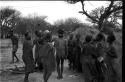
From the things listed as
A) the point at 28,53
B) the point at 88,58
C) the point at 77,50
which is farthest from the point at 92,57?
the point at 77,50

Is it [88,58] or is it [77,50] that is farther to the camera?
[77,50]

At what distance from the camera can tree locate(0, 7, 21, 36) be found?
128ft

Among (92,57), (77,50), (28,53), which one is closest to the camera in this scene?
(92,57)

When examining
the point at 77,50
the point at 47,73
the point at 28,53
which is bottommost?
the point at 47,73

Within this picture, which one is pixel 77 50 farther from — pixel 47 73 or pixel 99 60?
pixel 99 60

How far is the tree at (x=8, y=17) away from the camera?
128ft

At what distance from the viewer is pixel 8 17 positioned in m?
42.5

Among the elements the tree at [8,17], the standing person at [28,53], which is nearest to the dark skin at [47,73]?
the standing person at [28,53]

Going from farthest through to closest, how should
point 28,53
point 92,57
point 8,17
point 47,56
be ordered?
point 8,17 < point 28,53 < point 47,56 < point 92,57

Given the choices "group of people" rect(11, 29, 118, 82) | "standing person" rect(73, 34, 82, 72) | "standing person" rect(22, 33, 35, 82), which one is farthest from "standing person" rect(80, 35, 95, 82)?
"standing person" rect(73, 34, 82, 72)

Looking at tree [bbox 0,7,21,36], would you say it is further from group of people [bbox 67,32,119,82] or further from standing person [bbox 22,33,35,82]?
group of people [bbox 67,32,119,82]

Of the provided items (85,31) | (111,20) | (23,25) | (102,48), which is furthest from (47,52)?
(23,25)

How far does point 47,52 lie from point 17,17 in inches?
1584

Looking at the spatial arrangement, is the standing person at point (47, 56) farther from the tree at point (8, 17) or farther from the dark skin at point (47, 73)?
the tree at point (8, 17)
